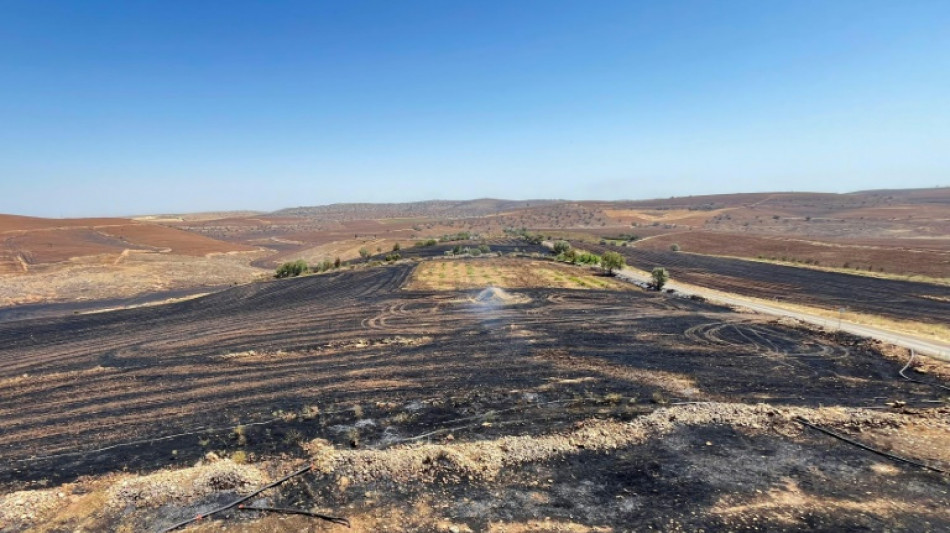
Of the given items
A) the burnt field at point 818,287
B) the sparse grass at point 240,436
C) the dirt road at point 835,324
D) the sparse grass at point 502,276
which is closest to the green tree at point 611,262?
the sparse grass at point 502,276

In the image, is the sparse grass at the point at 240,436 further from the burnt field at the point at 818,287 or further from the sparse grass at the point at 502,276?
the burnt field at the point at 818,287

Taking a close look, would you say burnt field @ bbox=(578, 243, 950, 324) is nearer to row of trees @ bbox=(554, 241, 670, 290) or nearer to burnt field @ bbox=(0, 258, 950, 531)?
row of trees @ bbox=(554, 241, 670, 290)

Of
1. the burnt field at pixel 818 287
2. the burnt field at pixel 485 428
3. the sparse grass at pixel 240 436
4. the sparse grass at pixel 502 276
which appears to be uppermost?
the sparse grass at pixel 502 276

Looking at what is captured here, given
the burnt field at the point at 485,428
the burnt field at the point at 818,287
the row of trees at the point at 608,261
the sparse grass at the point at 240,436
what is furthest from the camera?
the row of trees at the point at 608,261

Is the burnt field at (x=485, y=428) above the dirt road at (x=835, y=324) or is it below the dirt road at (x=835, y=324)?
above

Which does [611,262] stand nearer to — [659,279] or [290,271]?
[659,279]

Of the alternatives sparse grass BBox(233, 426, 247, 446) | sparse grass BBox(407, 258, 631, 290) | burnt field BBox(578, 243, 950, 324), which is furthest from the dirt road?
sparse grass BBox(233, 426, 247, 446)
